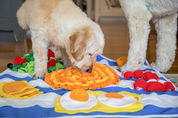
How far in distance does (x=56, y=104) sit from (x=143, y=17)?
100cm

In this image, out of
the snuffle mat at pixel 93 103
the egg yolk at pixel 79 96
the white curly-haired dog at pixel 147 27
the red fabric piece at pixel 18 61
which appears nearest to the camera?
the snuffle mat at pixel 93 103

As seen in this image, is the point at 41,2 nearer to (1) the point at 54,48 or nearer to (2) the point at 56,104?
(1) the point at 54,48

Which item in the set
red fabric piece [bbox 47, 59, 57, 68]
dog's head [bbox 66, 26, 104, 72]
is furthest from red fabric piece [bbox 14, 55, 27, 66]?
dog's head [bbox 66, 26, 104, 72]

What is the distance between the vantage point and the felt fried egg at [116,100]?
96 centimetres

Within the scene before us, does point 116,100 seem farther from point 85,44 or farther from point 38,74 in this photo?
point 38,74

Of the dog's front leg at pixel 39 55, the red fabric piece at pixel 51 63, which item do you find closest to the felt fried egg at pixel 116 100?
the dog's front leg at pixel 39 55

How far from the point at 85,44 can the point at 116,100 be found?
0.40m

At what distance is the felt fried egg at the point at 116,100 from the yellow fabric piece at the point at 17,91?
438 mm

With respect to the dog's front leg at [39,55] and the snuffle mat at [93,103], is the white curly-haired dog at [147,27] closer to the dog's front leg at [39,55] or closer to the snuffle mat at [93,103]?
the snuffle mat at [93,103]

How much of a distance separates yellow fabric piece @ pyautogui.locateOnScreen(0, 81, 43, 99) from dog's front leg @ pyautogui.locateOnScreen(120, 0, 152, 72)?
0.86 m

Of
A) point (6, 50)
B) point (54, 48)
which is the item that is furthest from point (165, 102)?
point (6, 50)

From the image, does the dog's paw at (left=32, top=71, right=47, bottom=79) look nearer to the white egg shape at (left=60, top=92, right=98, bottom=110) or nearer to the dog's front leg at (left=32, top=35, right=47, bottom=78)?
the dog's front leg at (left=32, top=35, right=47, bottom=78)

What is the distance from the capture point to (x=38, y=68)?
145 cm

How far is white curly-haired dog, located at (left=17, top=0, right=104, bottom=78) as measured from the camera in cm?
109
